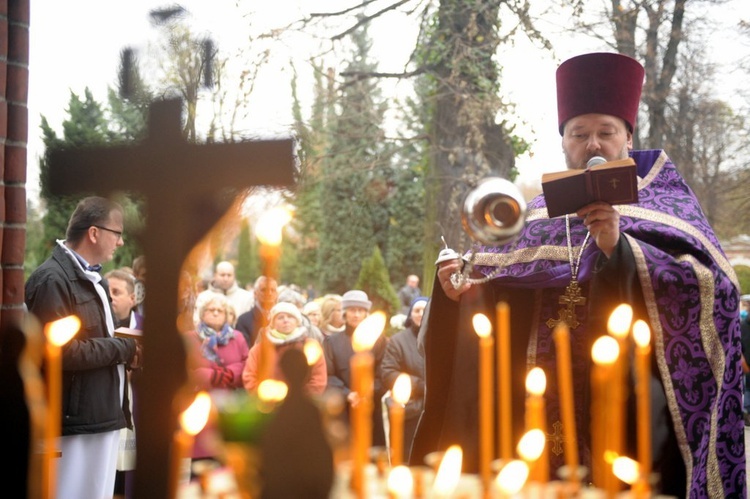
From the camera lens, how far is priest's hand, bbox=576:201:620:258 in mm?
2857

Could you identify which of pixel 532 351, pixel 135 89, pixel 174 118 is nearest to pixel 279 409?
pixel 174 118

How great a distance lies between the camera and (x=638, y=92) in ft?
12.6

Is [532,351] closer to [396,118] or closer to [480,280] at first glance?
[480,280]

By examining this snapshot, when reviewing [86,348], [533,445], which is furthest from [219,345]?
[533,445]

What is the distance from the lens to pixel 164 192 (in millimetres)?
1406

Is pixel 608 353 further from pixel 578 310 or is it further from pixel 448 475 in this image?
pixel 578 310

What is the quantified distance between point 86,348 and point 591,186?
2.48m

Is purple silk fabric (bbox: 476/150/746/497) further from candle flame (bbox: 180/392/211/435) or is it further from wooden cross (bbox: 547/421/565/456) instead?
candle flame (bbox: 180/392/211/435)

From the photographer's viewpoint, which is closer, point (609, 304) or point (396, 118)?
point (609, 304)

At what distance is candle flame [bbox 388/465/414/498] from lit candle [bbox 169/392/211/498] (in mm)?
305

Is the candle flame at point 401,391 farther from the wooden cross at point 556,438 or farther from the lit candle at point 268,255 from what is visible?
the wooden cross at point 556,438

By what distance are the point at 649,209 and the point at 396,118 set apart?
9.39 m

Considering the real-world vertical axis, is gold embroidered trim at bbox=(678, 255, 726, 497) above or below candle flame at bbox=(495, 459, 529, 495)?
above

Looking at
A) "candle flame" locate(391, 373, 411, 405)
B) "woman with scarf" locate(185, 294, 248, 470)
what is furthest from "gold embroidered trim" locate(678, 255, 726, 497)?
"woman with scarf" locate(185, 294, 248, 470)
